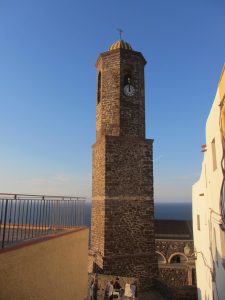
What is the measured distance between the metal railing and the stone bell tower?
5.12m

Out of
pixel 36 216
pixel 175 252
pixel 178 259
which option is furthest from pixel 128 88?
pixel 178 259

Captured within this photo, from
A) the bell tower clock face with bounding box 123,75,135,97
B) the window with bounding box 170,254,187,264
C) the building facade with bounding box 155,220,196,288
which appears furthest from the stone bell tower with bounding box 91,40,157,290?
the window with bounding box 170,254,187,264

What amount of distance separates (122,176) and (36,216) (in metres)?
8.52

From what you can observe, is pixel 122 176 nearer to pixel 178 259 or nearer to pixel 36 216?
pixel 36 216

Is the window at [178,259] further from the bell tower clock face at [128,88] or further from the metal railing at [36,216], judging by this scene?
the metal railing at [36,216]

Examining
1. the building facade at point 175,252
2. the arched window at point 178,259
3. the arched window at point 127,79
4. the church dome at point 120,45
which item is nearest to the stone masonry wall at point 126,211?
the arched window at point 127,79

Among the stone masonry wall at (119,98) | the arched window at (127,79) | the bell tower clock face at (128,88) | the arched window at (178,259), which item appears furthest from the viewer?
the arched window at (178,259)

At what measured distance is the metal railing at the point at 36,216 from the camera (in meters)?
5.80

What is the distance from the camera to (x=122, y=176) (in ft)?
49.2

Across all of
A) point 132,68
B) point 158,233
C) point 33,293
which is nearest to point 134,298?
point 33,293

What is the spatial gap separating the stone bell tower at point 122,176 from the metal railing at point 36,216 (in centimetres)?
512

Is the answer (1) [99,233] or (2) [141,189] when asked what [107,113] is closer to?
(2) [141,189]

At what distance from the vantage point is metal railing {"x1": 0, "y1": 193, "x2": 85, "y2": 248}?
5799 millimetres

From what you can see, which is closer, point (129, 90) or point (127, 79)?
point (129, 90)
